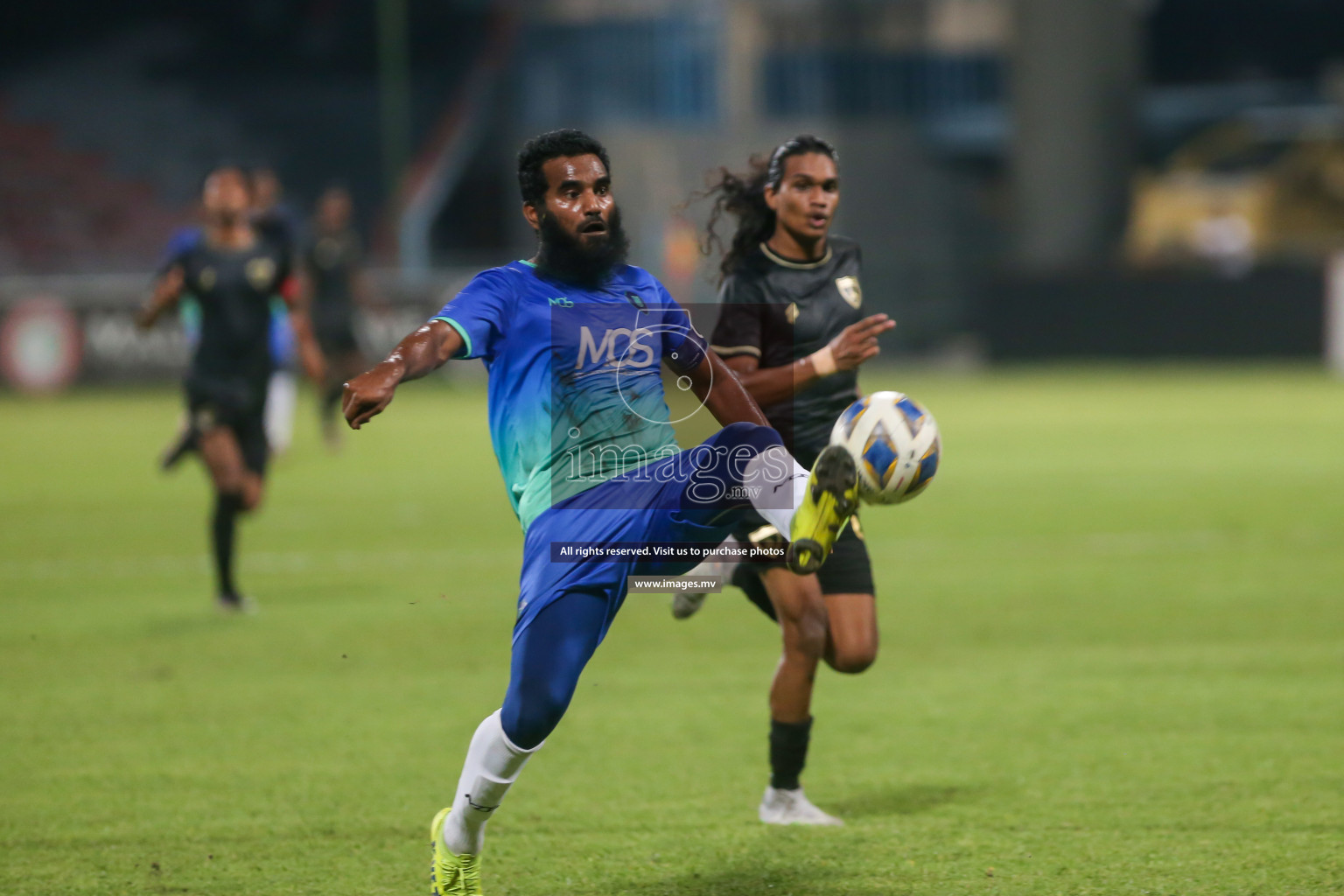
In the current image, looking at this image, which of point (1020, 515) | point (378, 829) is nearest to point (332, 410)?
point (1020, 515)

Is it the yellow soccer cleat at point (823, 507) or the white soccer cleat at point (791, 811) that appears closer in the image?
the yellow soccer cleat at point (823, 507)

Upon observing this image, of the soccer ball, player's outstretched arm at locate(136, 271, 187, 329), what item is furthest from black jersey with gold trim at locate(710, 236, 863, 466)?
player's outstretched arm at locate(136, 271, 187, 329)

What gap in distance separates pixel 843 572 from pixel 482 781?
6.01ft

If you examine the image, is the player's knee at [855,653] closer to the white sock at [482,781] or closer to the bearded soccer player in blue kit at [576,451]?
the bearded soccer player in blue kit at [576,451]

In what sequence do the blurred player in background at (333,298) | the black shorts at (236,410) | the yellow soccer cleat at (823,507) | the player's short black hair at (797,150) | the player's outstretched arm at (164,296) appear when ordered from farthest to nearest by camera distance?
1. the blurred player in background at (333,298)
2. the black shorts at (236,410)
3. the player's outstretched arm at (164,296)
4. the player's short black hair at (797,150)
5. the yellow soccer cleat at (823,507)

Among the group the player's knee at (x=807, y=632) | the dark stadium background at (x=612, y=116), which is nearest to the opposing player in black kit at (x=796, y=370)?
the player's knee at (x=807, y=632)

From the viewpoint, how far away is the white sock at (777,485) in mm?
4406

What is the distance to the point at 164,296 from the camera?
9836 mm

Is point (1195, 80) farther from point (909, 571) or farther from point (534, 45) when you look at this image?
point (909, 571)

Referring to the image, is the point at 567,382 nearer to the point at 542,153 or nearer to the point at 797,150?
the point at 542,153

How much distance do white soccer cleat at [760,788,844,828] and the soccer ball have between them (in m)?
1.60

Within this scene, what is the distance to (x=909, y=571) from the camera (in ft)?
36.9

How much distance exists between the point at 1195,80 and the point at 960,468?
3936 cm

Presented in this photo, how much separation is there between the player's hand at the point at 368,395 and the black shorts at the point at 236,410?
626 cm
